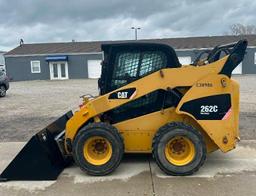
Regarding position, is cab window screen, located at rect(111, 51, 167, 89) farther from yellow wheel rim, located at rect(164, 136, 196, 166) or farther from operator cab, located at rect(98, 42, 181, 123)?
yellow wheel rim, located at rect(164, 136, 196, 166)

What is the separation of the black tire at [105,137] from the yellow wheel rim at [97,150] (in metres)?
0.06

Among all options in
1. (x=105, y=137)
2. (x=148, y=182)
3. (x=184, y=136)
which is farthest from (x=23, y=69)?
(x=148, y=182)

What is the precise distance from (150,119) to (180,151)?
0.72 m

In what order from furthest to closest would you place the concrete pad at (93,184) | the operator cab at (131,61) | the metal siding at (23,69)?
the metal siding at (23,69), the operator cab at (131,61), the concrete pad at (93,184)

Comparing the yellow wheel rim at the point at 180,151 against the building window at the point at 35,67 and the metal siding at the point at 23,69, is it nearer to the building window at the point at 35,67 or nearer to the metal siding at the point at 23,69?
the metal siding at the point at 23,69

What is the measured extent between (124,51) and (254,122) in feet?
17.7

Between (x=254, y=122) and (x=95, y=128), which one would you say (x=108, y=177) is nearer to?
(x=95, y=128)

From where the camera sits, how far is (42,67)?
40.2m

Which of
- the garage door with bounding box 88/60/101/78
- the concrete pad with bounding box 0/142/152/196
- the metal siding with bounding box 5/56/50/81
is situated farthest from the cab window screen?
the metal siding with bounding box 5/56/50/81

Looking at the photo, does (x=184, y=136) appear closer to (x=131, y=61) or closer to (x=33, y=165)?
(x=131, y=61)

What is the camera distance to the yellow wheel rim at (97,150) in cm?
565

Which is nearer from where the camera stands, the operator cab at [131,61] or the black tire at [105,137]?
the black tire at [105,137]

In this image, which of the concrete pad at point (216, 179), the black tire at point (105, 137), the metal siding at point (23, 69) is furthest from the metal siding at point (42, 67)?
the black tire at point (105, 137)

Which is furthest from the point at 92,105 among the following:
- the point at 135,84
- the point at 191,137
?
the point at 191,137
